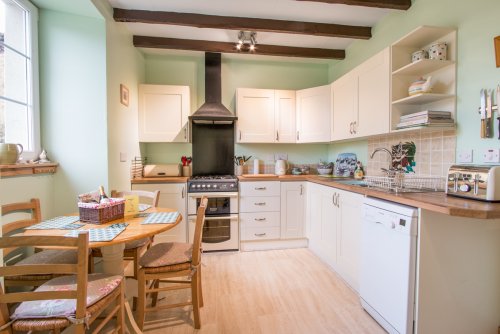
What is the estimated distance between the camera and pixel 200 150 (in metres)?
3.39

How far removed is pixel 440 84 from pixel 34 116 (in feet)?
10.9

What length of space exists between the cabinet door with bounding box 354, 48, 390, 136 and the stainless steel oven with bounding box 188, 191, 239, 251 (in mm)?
1616

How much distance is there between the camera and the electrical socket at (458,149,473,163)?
5.45 feet

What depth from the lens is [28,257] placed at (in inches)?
62.2

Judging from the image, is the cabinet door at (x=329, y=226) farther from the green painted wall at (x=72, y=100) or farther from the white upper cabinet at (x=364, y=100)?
the green painted wall at (x=72, y=100)

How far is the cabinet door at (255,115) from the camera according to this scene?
10.4 ft

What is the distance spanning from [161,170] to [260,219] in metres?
1.43

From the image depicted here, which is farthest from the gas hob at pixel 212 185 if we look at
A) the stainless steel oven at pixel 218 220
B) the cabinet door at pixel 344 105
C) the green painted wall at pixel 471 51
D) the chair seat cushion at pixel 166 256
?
the green painted wall at pixel 471 51

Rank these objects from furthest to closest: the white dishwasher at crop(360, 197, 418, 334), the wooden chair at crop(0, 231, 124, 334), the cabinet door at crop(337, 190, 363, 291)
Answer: the cabinet door at crop(337, 190, 363, 291), the white dishwasher at crop(360, 197, 418, 334), the wooden chair at crop(0, 231, 124, 334)

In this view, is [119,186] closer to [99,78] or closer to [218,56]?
[99,78]

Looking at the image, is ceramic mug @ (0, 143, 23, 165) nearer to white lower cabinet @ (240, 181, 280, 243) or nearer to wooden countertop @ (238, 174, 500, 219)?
white lower cabinet @ (240, 181, 280, 243)

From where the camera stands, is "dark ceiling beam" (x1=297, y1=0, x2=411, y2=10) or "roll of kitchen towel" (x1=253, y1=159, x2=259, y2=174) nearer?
"dark ceiling beam" (x1=297, y1=0, x2=411, y2=10)

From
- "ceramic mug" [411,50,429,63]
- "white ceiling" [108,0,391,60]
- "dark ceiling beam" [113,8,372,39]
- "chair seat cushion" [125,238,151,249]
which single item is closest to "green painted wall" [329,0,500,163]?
"ceramic mug" [411,50,429,63]

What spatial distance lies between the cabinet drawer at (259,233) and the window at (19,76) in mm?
2177
